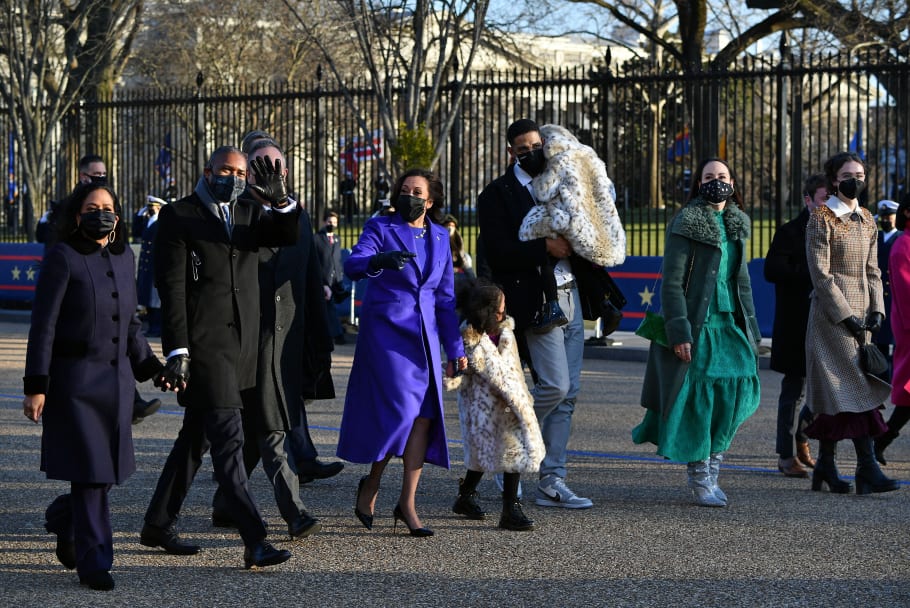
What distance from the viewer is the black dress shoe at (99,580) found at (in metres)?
5.42

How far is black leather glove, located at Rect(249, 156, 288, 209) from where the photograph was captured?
571 cm

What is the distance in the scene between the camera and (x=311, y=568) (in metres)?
5.86

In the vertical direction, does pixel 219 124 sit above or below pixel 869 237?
above

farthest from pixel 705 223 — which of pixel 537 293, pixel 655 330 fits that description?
pixel 537 293

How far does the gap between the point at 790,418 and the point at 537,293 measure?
214 cm

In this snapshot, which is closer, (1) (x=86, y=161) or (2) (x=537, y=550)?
(2) (x=537, y=550)

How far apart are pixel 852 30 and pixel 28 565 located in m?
22.4

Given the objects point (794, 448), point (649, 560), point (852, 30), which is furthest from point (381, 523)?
point (852, 30)

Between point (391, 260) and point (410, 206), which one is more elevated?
point (410, 206)

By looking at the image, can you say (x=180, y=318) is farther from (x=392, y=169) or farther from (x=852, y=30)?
(x=852, y=30)

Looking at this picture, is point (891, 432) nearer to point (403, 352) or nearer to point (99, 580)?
point (403, 352)

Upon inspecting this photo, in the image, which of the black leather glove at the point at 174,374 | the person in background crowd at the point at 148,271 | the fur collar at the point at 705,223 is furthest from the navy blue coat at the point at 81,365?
the person in background crowd at the point at 148,271

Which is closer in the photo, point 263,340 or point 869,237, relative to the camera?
point 263,340

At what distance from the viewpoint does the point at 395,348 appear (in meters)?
6.50
